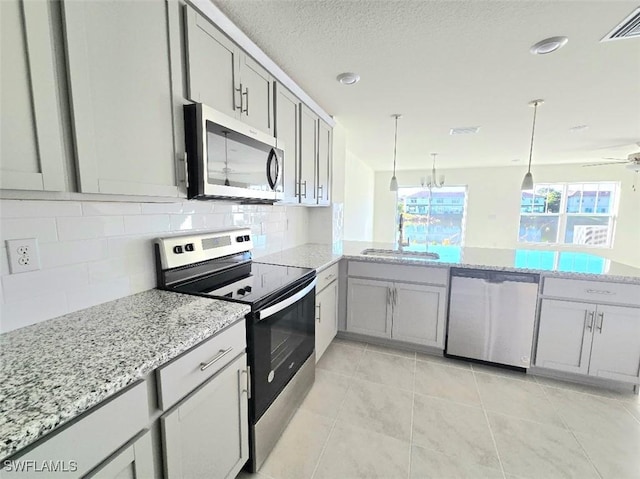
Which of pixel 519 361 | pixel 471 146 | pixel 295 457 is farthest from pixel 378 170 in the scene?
pixel 295 457

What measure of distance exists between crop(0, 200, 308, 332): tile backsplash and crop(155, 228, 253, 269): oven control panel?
77 mm

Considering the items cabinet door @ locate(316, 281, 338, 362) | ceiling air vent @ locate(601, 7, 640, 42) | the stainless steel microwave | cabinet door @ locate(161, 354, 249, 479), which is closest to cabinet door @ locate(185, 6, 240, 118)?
the stainless steel microwave

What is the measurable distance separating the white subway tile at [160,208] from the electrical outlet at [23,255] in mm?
457

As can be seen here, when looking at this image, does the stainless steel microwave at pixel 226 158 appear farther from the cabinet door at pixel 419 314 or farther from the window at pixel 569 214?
the window at pixel 569 214

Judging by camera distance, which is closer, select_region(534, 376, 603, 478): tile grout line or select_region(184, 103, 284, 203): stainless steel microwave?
select_region(184, 103, 284, 203): stainless steel microwave

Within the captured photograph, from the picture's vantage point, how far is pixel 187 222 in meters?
1.68

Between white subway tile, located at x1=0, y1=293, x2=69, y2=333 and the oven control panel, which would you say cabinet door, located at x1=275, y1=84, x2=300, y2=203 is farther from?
white subway tile, located at x1=0, y1=293, x2=69, y2=333

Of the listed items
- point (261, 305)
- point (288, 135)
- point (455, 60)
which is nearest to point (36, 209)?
point (261, 305)

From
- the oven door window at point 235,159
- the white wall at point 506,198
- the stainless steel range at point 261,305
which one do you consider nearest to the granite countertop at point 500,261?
the stainless steel range at point 261,305

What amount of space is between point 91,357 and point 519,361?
2.85 metres

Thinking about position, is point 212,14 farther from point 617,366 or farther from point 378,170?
point 378,170

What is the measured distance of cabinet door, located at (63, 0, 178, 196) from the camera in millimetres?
871

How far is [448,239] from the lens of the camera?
705 centimetres

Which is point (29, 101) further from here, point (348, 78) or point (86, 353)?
point (348, 78)
